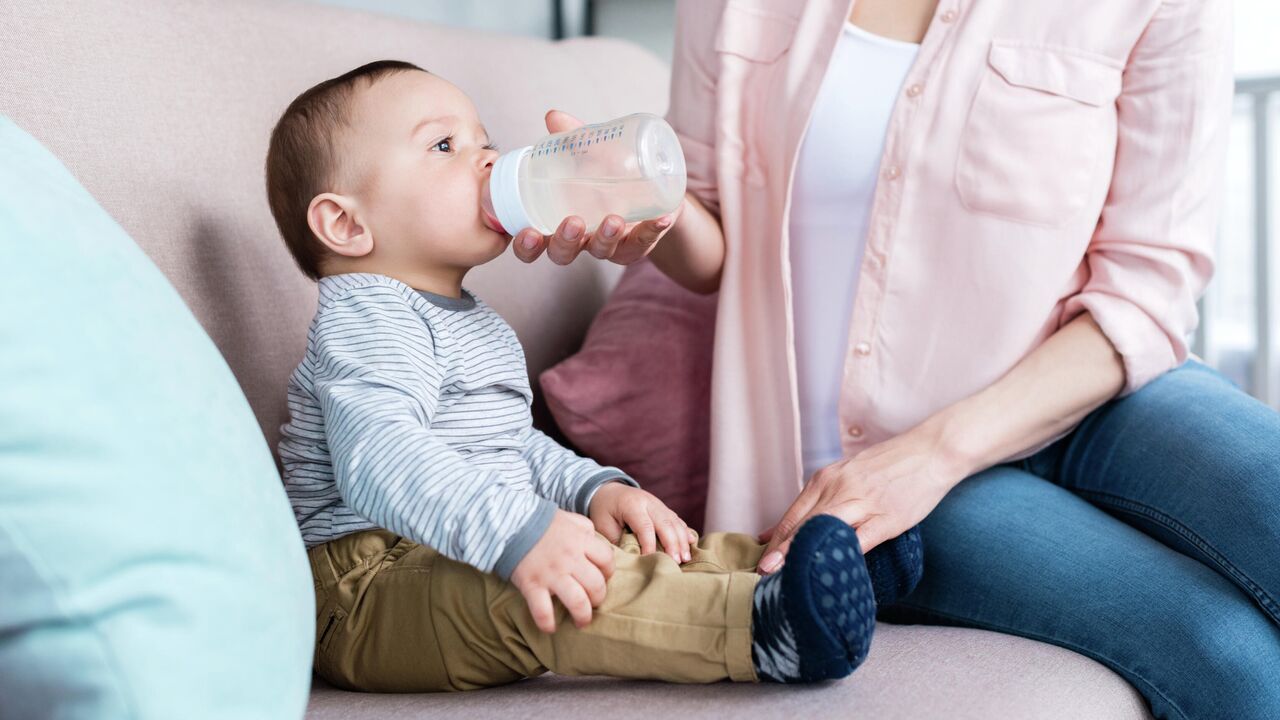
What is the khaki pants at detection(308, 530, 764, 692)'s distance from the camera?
0.77 m

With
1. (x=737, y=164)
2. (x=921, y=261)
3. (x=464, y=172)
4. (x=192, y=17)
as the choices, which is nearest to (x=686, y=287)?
(x=737, y=164)

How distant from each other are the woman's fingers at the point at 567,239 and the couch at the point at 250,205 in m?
0.29

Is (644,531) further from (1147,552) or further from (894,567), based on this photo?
(1147,552)

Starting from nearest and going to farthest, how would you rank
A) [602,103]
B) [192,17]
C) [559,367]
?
[192,17]
[559,367]
[602,103]

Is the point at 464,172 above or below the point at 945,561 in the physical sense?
above

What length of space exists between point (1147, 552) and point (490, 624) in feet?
1.98

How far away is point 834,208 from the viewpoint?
1185 millimetres

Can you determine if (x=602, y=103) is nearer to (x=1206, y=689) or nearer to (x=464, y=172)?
(x=464, y=172)

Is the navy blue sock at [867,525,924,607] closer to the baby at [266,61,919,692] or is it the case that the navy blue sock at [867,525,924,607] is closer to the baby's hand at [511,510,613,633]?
the baby at [266,61,919,692]

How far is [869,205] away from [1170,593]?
486mm

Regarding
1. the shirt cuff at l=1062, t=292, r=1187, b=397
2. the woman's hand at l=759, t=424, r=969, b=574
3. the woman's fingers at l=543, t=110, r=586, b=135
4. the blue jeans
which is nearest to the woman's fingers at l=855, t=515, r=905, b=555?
the woman's hand at l=759, t=424, r=969, b=574

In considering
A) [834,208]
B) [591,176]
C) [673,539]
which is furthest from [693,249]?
[673,539]

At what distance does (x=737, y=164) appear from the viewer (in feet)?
4.04

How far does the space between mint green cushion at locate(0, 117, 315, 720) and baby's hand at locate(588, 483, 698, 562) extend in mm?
359
